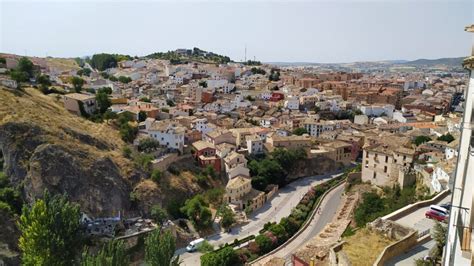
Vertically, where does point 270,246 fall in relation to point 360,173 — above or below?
below

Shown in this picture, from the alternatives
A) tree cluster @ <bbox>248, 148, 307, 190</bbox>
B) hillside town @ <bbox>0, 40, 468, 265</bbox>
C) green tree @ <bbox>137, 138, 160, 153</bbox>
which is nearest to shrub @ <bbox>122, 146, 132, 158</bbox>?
hillside town @ <bbox>0, 40, 468, 265</bbox>

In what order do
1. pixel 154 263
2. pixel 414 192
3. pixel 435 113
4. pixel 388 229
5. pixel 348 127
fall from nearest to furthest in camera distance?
pixel 388 229 → pixel 154 263 → pixel 414 192 → pixel 348 127 → pixel 435 113

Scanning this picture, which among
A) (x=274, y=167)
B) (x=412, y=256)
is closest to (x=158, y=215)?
(x=274, y=167)

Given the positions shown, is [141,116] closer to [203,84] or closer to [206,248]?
[206,248]

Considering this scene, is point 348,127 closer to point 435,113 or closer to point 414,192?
point 435,113

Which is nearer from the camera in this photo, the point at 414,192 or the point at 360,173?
the point at 414,192

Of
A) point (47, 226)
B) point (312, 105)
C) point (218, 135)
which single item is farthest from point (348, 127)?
point (47, 226)

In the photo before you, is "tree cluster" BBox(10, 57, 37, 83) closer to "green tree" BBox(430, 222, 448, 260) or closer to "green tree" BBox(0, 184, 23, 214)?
"green tree" BBox(0, 184, 23, 214)
